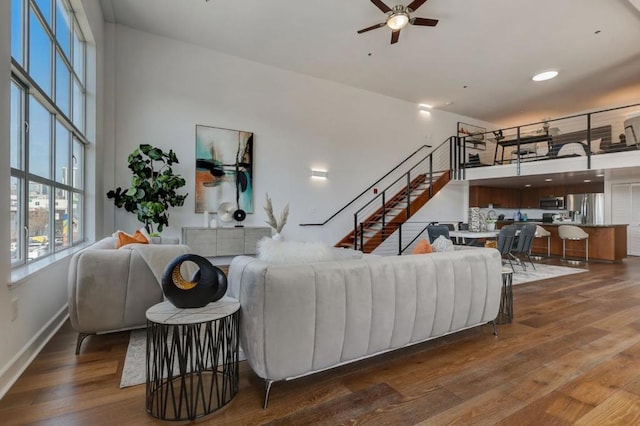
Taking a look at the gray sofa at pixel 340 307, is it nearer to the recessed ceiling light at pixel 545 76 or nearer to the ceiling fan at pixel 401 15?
the ceiling fan at pixel 401 15

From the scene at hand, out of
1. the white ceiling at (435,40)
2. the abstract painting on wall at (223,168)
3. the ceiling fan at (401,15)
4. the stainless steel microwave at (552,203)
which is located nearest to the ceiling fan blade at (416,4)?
the ceiling fan at (401,15)

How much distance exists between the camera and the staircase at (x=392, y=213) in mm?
7543

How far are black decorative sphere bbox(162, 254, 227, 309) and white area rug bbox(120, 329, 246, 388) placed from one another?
723mm

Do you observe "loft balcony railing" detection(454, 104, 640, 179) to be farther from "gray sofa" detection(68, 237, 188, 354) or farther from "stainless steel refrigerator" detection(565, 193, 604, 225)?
"gray sofa" detection(68, 237, 188, 354)

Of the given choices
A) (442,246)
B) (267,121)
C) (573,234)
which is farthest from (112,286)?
(573,234)

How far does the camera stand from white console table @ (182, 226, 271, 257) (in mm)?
5887

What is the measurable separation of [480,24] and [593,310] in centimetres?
458

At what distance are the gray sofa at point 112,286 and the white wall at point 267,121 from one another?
340 centimetres

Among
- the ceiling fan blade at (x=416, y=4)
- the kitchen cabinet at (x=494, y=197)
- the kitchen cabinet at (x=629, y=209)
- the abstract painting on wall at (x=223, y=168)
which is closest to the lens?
the ceiling fan blade at (x=416, y=4)

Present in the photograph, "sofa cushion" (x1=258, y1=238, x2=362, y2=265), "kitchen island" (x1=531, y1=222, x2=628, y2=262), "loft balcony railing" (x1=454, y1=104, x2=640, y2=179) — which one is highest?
"loft balcony railing" (x1=454, y1=104, x2=640, y2=179)

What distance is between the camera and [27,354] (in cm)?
240

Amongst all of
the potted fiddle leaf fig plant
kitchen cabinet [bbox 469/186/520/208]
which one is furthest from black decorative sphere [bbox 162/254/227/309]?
kitchen cabinet [bbox 469/186/520/208]

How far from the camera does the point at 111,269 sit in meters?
2.67

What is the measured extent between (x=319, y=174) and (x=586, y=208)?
8110 mm
